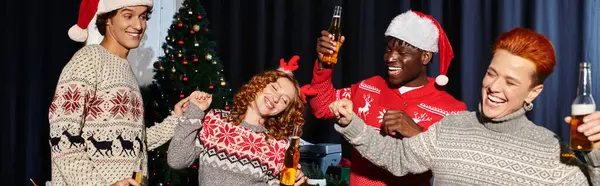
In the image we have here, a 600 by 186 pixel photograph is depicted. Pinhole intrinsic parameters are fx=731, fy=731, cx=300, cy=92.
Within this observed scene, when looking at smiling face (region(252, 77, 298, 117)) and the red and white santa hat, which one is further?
smiling face (region(252, 77, 298, 117))

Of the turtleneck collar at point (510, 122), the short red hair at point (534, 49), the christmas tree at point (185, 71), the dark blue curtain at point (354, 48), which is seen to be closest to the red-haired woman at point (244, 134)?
the turtleneck collar at point (510, 122)

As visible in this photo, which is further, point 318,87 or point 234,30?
point 234,30

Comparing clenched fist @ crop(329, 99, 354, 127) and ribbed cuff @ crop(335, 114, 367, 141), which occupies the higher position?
clenched fist @ crop(329, 99, 354, 127)

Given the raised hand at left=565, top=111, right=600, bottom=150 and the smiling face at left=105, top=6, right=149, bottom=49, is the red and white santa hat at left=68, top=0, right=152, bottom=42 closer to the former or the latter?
the smiling face at left=105, top=6, right=149, bottom=49

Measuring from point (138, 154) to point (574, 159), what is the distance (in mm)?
1471

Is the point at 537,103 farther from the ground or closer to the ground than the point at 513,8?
closer to the ground

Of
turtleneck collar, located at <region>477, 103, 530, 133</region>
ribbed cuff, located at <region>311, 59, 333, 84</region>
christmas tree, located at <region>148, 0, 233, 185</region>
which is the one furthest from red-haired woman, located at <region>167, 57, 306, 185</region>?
christmas tree, located at <region>148, 0, 233, 185</region>

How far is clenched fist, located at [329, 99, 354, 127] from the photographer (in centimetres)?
232

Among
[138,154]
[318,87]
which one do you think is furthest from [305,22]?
[138,154]

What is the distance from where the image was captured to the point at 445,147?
228cm

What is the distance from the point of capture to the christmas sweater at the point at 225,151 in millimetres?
2802

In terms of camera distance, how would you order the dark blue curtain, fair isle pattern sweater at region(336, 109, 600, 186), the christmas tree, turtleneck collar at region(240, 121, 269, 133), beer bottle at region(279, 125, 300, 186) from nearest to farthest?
fair isle pattern sweater at region(336, 109, 600, 186) < beer bottle at region(279, 125, 300, 186) < turtleneck collar at region(240, 121, 269, 133) < the christmas tree < the dark blue curtain

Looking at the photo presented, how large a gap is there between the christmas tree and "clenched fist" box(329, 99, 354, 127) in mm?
2436

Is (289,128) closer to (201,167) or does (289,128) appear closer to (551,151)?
(201,167)
